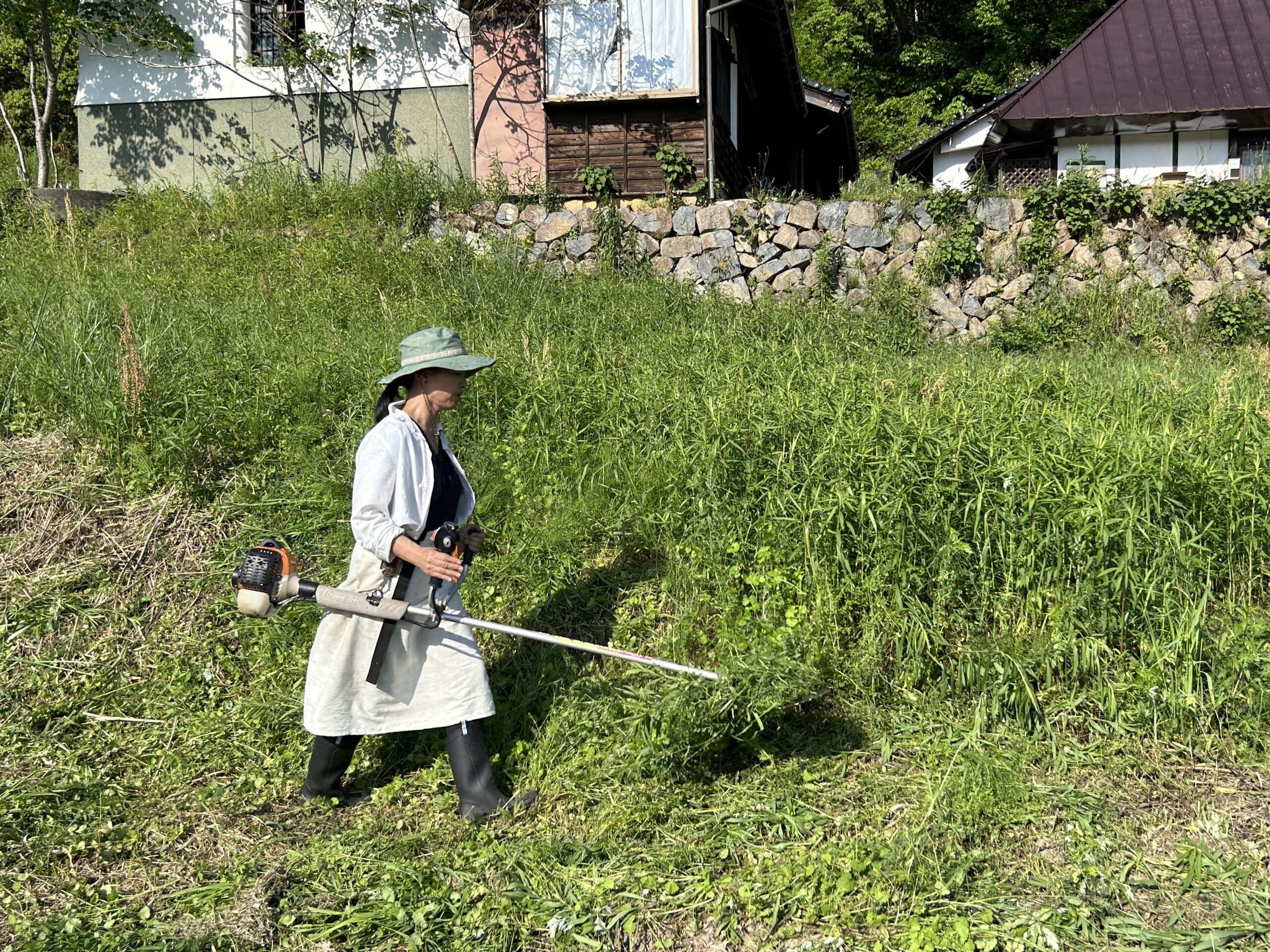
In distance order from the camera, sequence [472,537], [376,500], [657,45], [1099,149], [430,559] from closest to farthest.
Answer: [430,559] < [376,500] < [472,537] < [657,45] < [1099,149]

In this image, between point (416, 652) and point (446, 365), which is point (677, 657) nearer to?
point (416, 652)

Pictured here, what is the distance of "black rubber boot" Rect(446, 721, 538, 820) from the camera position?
3.79 m

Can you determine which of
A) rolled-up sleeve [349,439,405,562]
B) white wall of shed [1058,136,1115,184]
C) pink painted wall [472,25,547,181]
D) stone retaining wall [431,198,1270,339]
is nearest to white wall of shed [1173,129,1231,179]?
white wall of shed [1058,136,1115,184]

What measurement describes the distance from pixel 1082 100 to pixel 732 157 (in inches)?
213

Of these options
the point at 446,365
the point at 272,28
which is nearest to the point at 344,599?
the point at 446,365

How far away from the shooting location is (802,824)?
3562mm

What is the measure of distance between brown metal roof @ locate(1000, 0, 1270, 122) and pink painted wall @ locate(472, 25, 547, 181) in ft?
23.5

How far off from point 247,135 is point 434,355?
11.2 metres

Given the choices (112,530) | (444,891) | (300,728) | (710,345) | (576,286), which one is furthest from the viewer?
(576,286)

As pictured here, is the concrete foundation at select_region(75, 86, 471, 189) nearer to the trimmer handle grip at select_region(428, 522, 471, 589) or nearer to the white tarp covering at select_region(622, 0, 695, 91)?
the white tarp covering at select_region(622, 0, 695, 91)

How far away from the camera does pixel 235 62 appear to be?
43.4ft

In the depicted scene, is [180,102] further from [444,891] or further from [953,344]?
[444,891]

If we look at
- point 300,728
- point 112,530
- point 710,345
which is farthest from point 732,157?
point 300,728

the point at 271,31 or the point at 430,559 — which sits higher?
the point at 271,31
